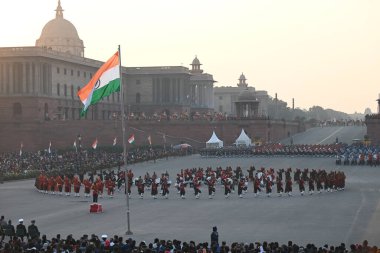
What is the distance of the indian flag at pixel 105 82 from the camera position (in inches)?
1154

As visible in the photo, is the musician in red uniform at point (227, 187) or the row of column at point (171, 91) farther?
the row of column at point (171, 91)

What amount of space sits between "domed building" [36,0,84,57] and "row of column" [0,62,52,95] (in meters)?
30.5

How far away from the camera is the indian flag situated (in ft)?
96.2

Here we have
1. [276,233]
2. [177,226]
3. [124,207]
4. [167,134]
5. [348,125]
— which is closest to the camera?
[276,233]

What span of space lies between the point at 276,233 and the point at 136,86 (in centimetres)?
9438

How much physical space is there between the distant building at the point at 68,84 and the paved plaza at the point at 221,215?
153ft

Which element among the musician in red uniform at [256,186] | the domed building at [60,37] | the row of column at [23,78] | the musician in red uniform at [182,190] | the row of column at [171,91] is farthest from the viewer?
the domed building at [60,37]

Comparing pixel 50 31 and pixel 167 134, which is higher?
pixel 50 31

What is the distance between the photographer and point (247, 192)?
44062 mm

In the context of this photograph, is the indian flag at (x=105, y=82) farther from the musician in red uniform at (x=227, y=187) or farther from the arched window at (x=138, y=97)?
the arched window at (x=138, y=97)

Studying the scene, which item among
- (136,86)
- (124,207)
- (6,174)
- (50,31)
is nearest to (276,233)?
(124,207)

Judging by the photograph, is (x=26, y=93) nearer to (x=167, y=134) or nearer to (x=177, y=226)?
(x=167, y=134)

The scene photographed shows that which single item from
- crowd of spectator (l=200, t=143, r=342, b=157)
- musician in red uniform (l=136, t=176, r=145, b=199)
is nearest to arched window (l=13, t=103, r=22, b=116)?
crowd of spectator (l=200, t=143, r=342, b=157)

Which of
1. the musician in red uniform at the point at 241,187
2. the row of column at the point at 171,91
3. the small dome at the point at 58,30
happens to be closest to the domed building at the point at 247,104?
the row of column at the point at 171,91
